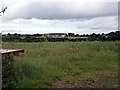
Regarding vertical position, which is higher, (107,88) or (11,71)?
(11,71)

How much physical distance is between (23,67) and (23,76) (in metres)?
0.61

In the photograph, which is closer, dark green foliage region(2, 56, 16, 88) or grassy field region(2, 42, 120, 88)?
dark green foliage region(2, 56, 16, 88)

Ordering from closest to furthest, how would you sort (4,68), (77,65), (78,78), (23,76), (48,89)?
(4,68) < (48,89) < (23,76) < (78,78) < (77,65)

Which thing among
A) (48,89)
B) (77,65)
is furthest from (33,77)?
(77,65)

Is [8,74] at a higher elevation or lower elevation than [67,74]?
higher

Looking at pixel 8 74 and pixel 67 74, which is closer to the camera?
pixel 8 74

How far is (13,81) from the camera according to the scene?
690 cm

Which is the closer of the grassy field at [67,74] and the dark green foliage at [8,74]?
the dark green foliage at [8,74]

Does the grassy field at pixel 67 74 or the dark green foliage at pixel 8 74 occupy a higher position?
the dark green foliage at pixel 8 74

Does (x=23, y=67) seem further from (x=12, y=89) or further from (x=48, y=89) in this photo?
(x=12, y=89)

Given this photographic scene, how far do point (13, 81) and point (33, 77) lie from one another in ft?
5.88

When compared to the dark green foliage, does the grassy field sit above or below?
below

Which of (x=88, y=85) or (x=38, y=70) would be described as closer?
(x=88, y=85)

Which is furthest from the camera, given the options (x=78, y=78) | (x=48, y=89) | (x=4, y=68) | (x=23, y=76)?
(x=78, y=78)
